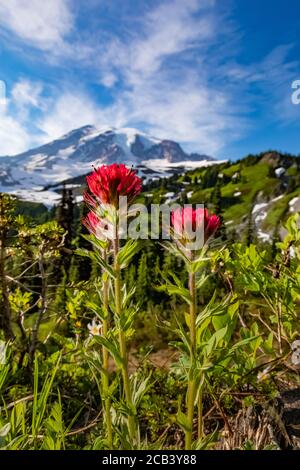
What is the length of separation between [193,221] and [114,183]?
0.38 m

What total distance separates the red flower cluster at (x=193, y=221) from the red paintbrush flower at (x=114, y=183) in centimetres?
22

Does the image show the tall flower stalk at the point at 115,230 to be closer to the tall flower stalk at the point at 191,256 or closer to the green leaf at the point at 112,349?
the green leaf at the point at 112,349

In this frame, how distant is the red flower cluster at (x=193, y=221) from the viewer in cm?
158

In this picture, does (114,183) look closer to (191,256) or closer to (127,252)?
(127,252)

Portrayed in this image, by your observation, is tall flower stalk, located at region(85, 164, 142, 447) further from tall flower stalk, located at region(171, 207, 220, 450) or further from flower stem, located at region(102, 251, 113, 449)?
tall flower stalk, located at region(171, 207, 220, 450)

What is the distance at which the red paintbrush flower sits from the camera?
63.3 inches

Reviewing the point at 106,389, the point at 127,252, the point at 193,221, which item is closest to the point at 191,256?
the point at 193,221

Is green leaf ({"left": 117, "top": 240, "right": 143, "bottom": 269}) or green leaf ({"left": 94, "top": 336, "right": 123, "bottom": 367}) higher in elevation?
green leaf ({"left": 117, "top": 240, "right": 143, "bottom": 269})

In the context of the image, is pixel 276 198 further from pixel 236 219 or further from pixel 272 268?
pixel 272 268

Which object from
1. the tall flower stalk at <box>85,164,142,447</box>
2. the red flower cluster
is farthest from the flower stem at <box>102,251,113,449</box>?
the red flower cluster

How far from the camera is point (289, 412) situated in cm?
199

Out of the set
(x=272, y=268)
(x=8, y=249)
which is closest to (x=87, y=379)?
(x=8, y=249)

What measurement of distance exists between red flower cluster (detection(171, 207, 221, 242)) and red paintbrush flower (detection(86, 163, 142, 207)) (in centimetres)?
22
